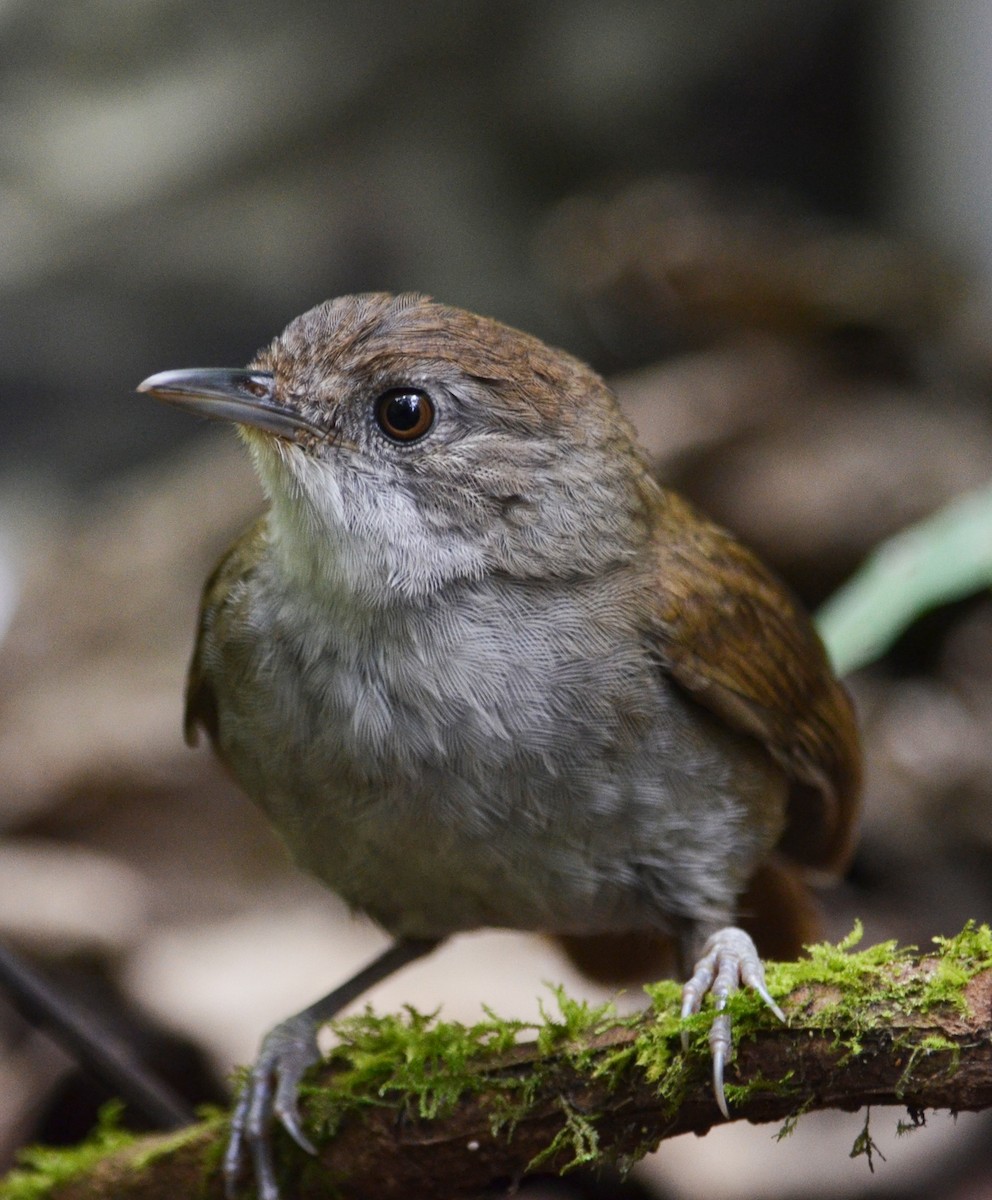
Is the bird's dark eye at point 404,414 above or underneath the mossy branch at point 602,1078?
above

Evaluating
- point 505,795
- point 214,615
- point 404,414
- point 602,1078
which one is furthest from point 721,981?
point 214,615

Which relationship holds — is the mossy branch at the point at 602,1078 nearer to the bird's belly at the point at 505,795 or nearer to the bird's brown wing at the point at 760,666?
the bird's belly at the point at 505,795

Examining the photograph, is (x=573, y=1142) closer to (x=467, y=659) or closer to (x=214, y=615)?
(x=467, y=659)

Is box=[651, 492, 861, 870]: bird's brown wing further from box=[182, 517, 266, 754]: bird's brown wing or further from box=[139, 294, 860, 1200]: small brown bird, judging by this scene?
box=[182, 517, 266, 754]: bird's brown wing

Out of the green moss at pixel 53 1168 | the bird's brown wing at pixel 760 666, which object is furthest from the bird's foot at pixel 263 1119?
the bird's brown wing at pixel 760 666

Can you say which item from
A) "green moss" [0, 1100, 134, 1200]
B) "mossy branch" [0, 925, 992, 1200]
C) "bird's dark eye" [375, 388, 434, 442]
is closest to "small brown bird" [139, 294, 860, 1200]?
"bird's dark eye" [375, 388, 434, 442]
